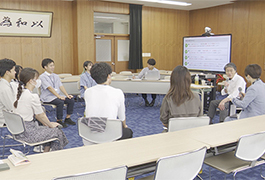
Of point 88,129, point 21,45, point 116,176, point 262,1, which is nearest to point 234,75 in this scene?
point 88,129

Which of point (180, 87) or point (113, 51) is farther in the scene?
point (113, 51)

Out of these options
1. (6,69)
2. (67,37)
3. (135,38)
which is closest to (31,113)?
(6,69)

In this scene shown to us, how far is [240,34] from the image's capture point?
9.92m

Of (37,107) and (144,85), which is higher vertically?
(37,107)

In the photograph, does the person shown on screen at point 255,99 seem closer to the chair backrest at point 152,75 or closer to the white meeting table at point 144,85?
the white meeting table at point 144,85

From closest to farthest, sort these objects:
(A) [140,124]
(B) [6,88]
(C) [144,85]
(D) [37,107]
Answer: (D) [37,107], (B) [6,88], (A) [140,124], (C) [144,85]

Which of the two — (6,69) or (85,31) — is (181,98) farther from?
(85,31)

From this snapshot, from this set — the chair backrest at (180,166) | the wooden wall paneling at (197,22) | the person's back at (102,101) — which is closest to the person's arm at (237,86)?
the person's back at (102,101)

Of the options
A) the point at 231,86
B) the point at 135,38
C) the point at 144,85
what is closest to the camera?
the point at 231,86

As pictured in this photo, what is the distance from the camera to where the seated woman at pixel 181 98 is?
298cm

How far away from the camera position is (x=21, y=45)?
8.91 m

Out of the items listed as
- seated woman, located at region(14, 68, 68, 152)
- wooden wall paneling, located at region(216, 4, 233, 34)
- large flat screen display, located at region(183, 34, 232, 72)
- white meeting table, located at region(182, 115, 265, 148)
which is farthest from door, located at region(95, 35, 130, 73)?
white meeting table, located at region(182, 115, 265, 148)

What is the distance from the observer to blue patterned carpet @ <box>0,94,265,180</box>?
341 centimetres

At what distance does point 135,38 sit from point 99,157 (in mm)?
8840
